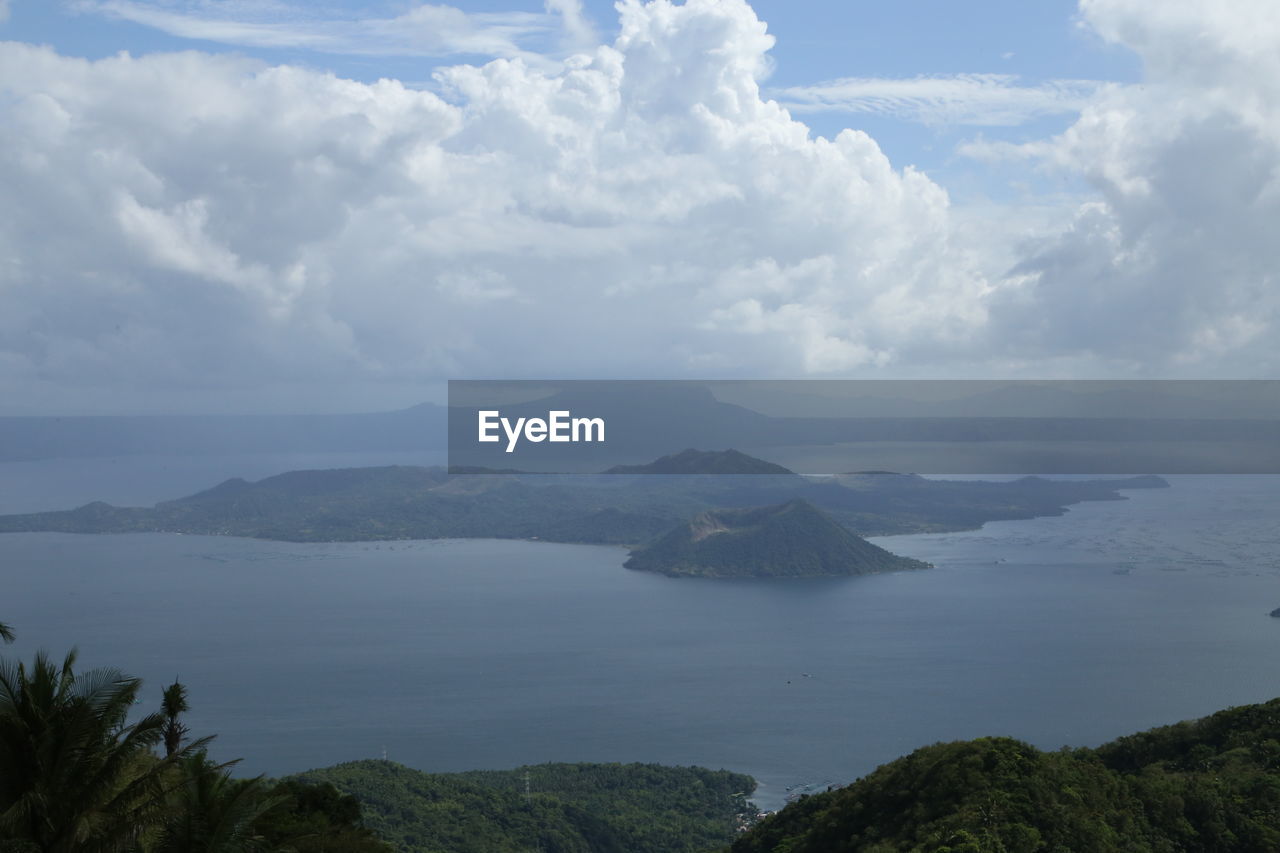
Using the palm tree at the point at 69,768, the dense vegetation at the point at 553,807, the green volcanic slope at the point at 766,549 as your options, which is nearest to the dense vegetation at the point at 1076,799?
the dense vegetation at the point at 553,807

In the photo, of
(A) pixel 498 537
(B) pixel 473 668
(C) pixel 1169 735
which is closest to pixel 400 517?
(A) pixel 498 537

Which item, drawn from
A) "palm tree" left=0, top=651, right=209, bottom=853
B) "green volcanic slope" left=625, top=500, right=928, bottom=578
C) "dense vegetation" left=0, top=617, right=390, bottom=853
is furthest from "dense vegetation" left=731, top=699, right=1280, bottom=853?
"green volcanic slope" left=625, top=500, right=928, bottom=578

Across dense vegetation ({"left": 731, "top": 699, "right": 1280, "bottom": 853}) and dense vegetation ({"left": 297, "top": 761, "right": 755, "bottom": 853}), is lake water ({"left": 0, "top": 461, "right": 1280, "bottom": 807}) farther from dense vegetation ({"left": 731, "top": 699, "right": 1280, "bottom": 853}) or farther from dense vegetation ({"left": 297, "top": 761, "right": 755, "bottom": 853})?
dense vegetation ({"left": 731, "top": 699, "right": 1280, "bottom": 853})

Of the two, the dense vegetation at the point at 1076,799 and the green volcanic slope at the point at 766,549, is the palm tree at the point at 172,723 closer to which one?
the dense vegetation at the point at 1076,799

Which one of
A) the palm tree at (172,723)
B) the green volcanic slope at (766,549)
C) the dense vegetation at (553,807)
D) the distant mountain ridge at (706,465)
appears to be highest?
the distant mountain ridge at (706,465)

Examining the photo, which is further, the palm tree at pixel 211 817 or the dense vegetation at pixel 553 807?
the dense vegetation at pixel 553 807

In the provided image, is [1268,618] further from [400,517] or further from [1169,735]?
[400,517]

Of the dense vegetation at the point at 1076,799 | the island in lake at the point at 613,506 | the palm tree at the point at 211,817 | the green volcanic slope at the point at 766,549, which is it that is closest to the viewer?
the palm tree at the point at 211,817
